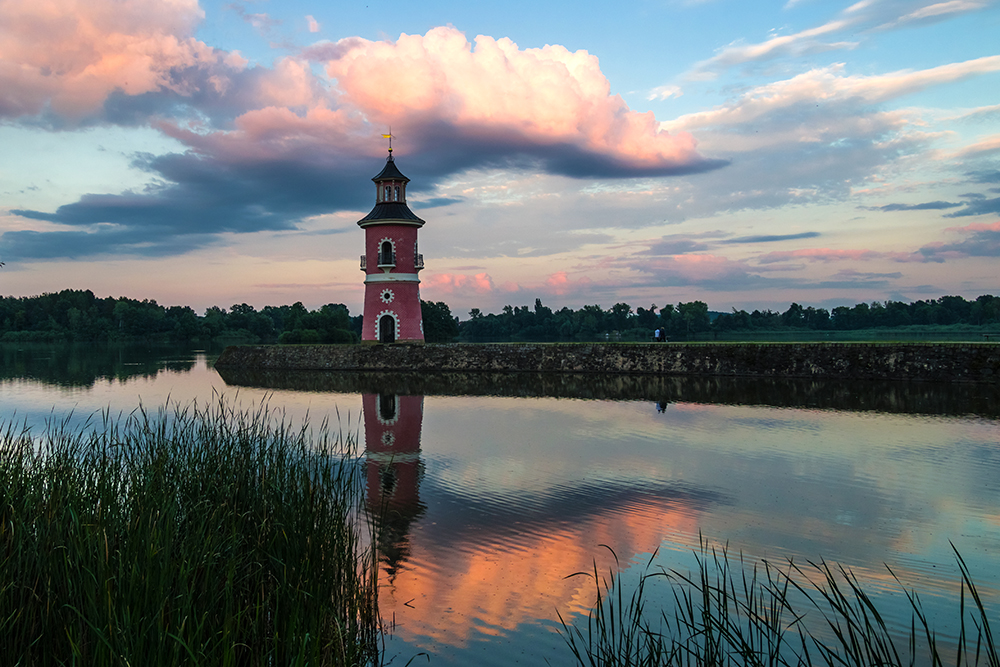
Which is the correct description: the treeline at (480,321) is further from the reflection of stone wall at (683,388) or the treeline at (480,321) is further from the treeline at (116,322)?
the reflection of stone wall at (683,388)

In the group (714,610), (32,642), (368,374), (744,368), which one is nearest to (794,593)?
(714,610)

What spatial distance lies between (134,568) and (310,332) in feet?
179

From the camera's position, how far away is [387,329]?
130 ft

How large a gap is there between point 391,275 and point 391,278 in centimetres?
18

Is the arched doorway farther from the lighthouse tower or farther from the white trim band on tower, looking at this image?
the white trim band on tower

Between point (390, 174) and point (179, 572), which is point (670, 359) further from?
point (179, 572)

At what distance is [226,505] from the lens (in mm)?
5398

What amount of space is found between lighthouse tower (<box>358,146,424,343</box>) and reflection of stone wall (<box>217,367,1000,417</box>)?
15.0 feet

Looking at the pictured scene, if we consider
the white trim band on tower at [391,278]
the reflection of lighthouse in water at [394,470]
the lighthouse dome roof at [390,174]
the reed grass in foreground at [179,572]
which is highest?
the lighthouse dome roof at [390,174]

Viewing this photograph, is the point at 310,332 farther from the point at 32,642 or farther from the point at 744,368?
the point at 32,642

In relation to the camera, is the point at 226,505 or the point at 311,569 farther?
the point at 226,505

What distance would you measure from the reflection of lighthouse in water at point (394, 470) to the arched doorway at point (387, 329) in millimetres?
17922

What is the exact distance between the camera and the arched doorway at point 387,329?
39.3 m

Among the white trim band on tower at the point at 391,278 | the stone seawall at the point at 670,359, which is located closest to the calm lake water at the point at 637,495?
the stone seawall at the point at 670,359
